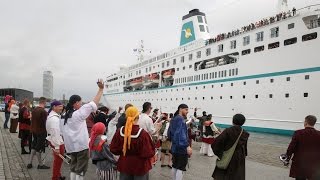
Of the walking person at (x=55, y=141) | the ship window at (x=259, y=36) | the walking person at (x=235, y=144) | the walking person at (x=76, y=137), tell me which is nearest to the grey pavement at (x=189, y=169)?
the walking person at (x=55, y=141)

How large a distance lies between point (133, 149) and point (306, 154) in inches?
125

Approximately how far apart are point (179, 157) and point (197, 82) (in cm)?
2955

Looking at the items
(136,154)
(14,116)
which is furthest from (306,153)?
(14,116)

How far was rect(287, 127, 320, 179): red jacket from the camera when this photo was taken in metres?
5.61

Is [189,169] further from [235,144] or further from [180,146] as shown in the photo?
[235,144]

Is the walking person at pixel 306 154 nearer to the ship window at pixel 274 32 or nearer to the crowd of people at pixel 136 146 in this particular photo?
the crowd of people at pixel 136 146

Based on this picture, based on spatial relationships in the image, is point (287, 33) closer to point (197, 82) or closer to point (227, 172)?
point (197, 82)

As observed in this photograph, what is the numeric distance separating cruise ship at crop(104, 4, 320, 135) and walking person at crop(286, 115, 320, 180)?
58.2 ft

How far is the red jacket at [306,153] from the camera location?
18.4ft

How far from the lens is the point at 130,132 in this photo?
14.0 feet

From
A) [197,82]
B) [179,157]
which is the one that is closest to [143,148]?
[179,157]

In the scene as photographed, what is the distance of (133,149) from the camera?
4262 mm

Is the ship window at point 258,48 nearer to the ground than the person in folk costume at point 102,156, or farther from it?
farther from it

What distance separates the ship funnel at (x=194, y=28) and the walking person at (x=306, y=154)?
36.6m
